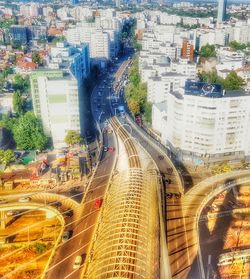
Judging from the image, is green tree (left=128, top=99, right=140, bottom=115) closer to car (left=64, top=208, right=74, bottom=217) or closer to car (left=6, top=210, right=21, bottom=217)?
car (left=64, top=208, right=74, bottom=217)

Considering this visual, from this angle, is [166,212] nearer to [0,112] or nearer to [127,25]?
[0,112]

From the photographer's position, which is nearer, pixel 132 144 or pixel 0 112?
pixel 132 144

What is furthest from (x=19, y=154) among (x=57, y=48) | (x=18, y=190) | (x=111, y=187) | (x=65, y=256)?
(x=57, y=48)

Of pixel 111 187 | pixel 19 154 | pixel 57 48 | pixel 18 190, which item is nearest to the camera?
pixel 111 187

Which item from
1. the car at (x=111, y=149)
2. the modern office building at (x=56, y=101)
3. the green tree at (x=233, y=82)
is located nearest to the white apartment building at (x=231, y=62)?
the green tree at (x=233, y=82)

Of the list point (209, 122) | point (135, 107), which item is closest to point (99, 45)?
point (135, 107)

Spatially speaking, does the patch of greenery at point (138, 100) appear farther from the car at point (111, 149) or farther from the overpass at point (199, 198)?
the overpass at point (199, 198)

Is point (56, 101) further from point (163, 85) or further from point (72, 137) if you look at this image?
point (163, 85)
